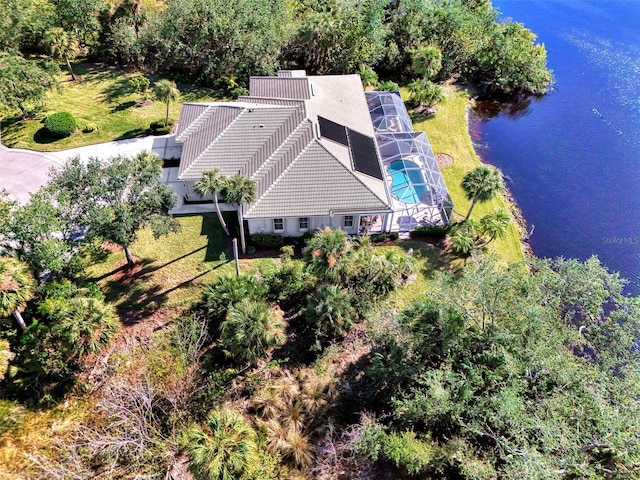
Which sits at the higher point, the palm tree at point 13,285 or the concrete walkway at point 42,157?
the palm tree at point 13,285

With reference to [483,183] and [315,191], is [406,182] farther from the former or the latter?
[315,191]

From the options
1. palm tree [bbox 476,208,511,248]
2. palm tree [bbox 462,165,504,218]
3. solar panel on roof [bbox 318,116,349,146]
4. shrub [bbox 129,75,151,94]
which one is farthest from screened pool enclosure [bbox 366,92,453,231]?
shrub [bbox 129,75,151,94]

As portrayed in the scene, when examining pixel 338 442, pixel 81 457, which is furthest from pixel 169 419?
pixel 338 442

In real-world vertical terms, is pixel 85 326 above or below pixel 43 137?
below

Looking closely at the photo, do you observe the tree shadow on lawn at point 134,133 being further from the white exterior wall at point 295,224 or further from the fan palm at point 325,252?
the fan palm at point 325,252

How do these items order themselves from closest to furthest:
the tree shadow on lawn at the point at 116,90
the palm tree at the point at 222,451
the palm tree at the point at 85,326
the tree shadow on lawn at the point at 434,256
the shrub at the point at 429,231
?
1. the palm tree at the point at 222,451
2. the palm tree at the point at 85,326
3. the tree shadow on lawn at the point at 434,256
4. the shrub at the point at 429,231
5. the tree shadow on lawn at the point at 116,90

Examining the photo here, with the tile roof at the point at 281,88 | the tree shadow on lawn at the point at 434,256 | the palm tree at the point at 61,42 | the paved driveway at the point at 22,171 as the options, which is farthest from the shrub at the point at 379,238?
the palm tree at the point at 61,42

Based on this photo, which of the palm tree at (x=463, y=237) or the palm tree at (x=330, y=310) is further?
the palm tree at (x=463, y=237)

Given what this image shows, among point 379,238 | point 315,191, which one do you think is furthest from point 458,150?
point 315,191
